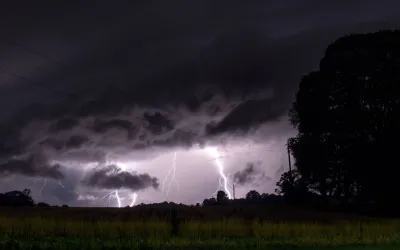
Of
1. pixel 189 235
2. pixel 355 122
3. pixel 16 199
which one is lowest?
pixel 189 235

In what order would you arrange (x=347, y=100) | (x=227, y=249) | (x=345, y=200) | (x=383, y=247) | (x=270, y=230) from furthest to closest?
(x=345, y=200) < (x=347, y=100) < (x=270, y=230) < (x=383, y=247) < (x=227, y=249)

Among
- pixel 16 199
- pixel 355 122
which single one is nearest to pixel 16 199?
pixel 16 199

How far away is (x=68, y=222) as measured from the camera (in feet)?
121

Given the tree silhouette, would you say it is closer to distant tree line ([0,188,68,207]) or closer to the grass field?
distant tree line ([0,188,68,207])

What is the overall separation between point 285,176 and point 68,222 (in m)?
50.9

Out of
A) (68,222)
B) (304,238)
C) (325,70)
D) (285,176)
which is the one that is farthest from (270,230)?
(285,176)

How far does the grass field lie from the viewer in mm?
29875

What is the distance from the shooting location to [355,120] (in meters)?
64.9

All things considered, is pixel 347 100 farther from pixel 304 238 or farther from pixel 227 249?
pixel 227 249

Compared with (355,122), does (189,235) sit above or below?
below

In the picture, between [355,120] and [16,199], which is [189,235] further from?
[16,199]

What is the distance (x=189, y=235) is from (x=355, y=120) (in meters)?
35.8

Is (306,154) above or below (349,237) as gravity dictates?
above

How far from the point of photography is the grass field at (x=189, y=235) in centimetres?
2988
